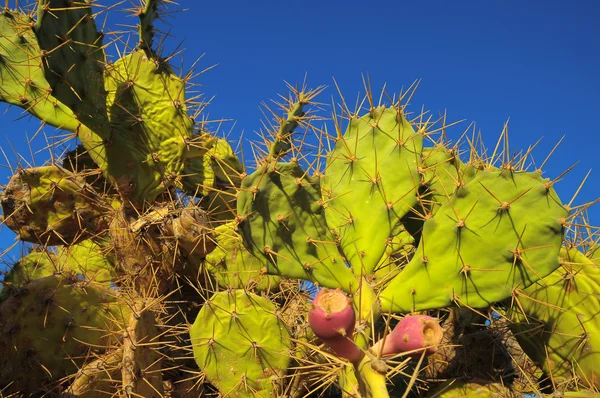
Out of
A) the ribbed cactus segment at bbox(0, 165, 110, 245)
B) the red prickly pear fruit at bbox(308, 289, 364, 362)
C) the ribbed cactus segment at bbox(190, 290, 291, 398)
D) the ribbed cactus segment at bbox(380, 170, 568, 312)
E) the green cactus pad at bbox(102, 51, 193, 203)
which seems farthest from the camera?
the green cactus pad at bbox(102, 51, 193, 203)

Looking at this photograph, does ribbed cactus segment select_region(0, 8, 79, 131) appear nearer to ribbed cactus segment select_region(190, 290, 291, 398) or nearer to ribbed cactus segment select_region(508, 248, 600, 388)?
ribbed cactus segment select_region(190, 290, 291, 398)

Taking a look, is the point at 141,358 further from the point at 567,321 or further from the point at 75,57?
the point at 567,321

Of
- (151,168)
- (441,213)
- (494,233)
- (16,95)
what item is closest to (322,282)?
(441,213)

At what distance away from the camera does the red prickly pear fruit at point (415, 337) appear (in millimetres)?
1271

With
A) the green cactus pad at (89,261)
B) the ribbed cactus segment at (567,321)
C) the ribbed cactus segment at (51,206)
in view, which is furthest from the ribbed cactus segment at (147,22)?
the ribbed cactus segment at (567,321)

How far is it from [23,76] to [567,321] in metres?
2.29

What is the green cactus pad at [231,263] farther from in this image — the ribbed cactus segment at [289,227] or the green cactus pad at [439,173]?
the green cactus pad at [439,173]

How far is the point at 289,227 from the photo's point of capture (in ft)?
5.67

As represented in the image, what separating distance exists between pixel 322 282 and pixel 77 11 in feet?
4.35

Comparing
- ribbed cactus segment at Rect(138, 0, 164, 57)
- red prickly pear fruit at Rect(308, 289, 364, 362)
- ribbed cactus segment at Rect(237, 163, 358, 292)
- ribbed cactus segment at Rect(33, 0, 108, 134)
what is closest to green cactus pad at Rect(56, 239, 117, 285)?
ribbed cactus segment at Rect(33, 0, 108, 134)

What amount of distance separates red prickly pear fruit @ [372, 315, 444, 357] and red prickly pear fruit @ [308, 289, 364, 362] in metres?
0.11

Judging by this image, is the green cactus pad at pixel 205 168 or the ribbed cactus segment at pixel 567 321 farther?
the green cactus pad at pixel 205 168

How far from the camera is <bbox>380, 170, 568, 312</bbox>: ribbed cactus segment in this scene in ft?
5.25

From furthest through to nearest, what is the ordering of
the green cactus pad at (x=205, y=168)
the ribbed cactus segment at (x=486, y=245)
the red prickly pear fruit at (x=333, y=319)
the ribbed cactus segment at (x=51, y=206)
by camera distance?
1. the green cactus pad at (x=205, y=168)
2. the ribbed cactus segment at (x=51, y=206)
3. the ribbed cactus segment at (x=486, y=245)
4. the red prickly pear fruit at (x=333, y=319)
